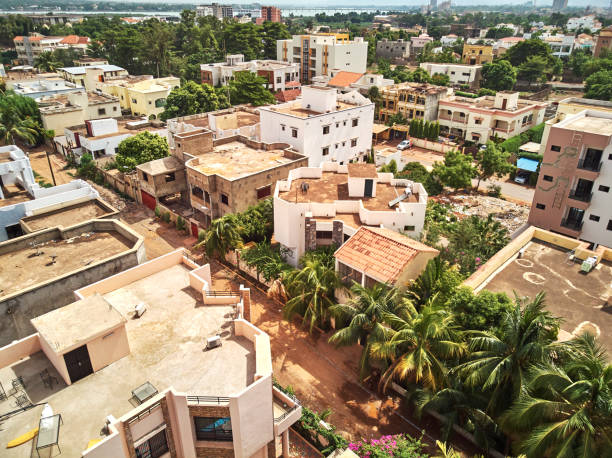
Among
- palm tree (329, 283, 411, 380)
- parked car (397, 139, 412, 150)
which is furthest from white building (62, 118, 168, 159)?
palm tree (329, 283, 411, 380)

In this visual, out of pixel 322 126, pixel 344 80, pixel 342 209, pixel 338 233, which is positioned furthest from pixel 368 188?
pixel 344 80

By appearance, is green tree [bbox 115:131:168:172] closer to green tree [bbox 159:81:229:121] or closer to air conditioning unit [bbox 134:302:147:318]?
green tree [bbox 159:81:229:121]

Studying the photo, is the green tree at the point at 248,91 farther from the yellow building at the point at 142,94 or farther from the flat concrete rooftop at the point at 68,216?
the flat concrete rooftop at the point at 68,216

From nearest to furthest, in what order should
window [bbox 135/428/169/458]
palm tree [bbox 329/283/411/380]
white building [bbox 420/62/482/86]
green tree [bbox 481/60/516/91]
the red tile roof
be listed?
window [bbox 135/428/169/458]
palm tree [bbox 329/283/411/380]
the red tile roof
green tree [bbox 481/60/516/91]
white building [bbox 420/62/482/86]

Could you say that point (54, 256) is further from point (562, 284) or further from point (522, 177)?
point (522, 177)

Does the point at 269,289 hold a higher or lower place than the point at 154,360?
lower

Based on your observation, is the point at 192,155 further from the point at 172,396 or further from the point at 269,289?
the point at 172,396

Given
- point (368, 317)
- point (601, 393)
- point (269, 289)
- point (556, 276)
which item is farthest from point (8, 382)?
point (556, 276)
